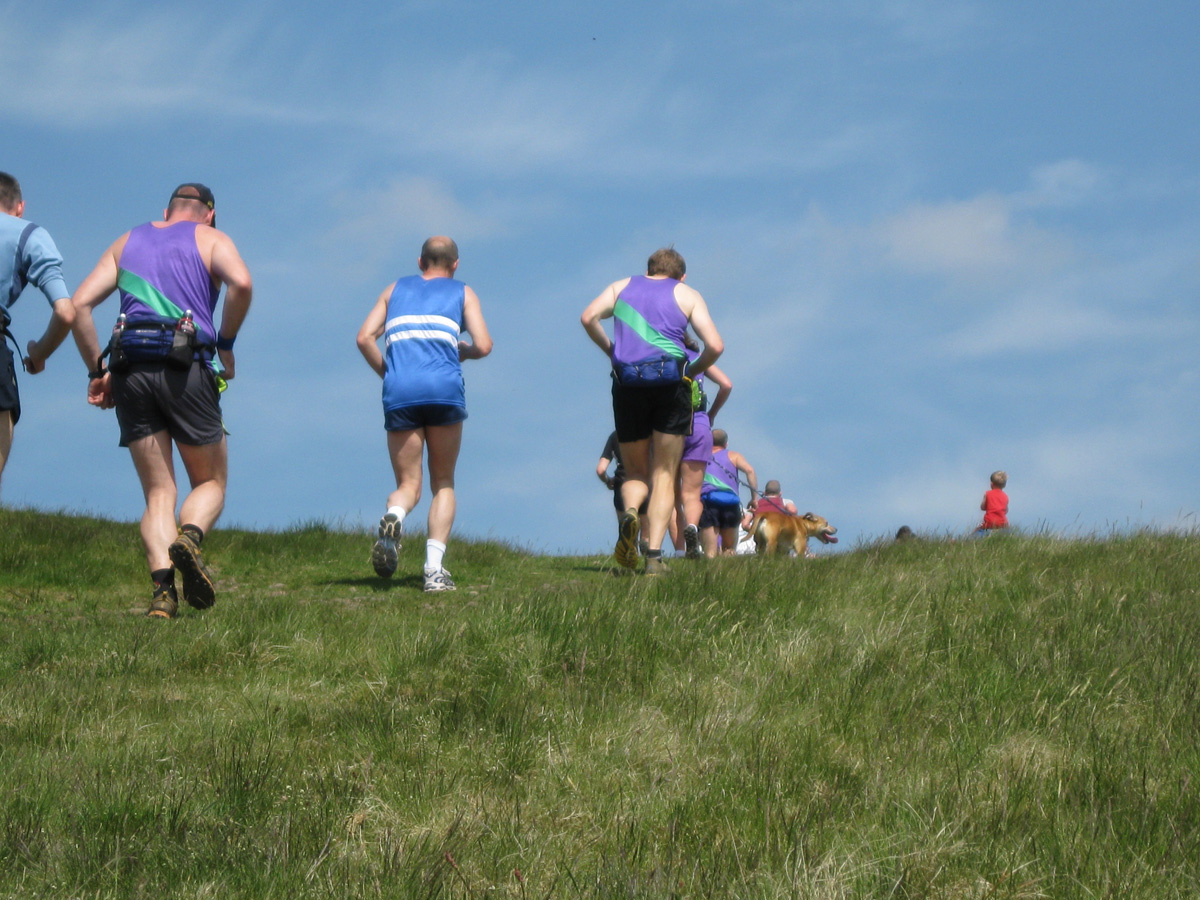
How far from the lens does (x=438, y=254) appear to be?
27.4ft

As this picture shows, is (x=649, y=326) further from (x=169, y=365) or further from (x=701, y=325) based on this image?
(x=169, y=365)

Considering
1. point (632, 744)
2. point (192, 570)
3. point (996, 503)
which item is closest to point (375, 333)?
point (192, 570)

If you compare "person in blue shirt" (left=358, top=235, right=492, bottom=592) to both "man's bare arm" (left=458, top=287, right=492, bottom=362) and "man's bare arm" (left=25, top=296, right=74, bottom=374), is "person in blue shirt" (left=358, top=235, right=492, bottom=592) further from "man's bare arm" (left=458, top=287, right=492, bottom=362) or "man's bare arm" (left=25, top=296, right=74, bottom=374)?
"man's bare arm" (left=25, top=296, right=74, bottom=374)

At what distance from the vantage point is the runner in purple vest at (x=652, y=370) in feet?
27.5

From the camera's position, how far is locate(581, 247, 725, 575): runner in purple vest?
27.5 feet

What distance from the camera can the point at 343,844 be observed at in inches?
123

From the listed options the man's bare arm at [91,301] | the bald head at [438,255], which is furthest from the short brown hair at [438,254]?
the man's bare arm at [91,301]

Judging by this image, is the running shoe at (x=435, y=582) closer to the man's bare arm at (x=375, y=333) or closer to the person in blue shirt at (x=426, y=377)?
the person in blue shirt at (x=426, y=377)

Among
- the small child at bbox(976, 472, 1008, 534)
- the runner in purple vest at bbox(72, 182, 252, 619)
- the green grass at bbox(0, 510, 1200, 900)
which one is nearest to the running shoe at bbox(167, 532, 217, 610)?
the runner in purple vest at bbox(72, 182, 252, 619)

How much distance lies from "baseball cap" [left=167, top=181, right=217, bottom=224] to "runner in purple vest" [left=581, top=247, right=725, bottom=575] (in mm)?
2564

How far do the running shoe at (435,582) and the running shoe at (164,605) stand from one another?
184 centimetres

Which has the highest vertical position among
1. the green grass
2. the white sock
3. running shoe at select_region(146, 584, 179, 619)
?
the white sock

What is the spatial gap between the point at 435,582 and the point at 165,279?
260 centimetres

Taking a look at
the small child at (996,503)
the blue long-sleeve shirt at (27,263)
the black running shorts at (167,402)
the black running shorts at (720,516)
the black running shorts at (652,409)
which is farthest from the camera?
the small child at (996,503)
